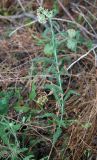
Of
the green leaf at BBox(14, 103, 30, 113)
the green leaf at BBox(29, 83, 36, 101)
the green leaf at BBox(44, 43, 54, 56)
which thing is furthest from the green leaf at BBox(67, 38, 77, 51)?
the green leaf at BBox(14, 103, 30, 113)

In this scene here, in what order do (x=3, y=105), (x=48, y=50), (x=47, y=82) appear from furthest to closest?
(x=48, y=50) → (x=47, y=82) → (x=3, y=105)

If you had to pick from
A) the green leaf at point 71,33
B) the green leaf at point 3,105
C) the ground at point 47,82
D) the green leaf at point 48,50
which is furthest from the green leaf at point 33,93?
the green leaf at point 71,33

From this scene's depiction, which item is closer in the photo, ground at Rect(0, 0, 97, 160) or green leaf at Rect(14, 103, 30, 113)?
ground at Rect(0, 0, 97, 160)

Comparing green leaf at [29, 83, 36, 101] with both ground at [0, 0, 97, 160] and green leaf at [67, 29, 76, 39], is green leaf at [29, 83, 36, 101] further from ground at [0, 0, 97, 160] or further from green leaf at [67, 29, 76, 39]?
green leaf at [67, 29, 76, 39]

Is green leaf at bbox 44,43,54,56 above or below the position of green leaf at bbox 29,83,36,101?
above

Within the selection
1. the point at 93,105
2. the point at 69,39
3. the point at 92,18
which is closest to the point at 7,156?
the point at 93,105

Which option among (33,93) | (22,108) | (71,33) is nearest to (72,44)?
(71,33)

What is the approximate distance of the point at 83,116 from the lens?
1.87m

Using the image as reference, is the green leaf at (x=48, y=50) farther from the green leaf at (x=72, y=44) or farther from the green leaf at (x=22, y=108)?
the green leaf at (x=22, y=108)

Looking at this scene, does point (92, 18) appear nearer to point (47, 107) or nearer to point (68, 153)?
point (47, 107)

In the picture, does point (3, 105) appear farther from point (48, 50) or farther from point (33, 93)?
point (48, 50)

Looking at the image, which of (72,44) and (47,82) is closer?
(47,82)

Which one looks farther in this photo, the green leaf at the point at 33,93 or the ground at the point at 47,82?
the green leaf at the point at 33,93

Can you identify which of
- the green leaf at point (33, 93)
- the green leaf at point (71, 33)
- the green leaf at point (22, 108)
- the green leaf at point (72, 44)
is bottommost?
the green leaf at point (22, 108)
